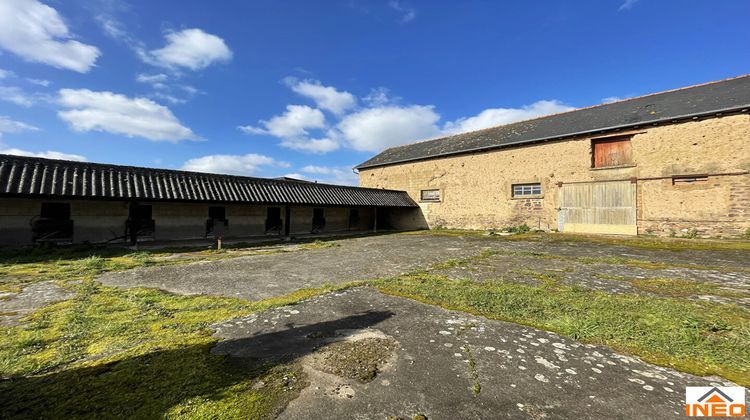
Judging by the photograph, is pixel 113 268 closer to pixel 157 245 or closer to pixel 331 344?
pixel 157 245

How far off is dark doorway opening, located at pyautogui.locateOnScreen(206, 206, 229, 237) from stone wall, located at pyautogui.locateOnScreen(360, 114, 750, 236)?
14179 millimetres

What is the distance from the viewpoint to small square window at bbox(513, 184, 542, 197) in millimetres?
17559

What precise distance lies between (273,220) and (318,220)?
3116mm

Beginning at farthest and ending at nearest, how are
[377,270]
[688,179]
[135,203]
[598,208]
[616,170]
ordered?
1. [598,208]
2. [616,170]
3. [688,179]
4. [135,203]
5. [377,270]

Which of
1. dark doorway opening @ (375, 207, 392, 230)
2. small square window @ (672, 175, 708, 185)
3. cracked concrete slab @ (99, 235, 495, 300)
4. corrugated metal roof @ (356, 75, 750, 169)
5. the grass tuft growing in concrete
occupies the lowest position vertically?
cracked concrete slab @ (99, 235, 495, 300)

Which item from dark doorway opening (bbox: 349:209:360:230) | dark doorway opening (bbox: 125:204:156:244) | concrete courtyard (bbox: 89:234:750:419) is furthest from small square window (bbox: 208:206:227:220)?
dark doorway opening (bbox: 349:209:360:230)

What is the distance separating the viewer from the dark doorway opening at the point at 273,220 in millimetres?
16328

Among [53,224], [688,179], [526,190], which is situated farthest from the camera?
[526,190]

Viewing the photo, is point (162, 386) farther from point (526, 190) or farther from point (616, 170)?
point (526, 190)

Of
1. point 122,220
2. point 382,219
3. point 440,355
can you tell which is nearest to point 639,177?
point 382,219

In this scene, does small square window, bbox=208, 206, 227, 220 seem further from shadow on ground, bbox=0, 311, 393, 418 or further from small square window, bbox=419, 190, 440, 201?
small square window, bbox=419, 190, 440, 201

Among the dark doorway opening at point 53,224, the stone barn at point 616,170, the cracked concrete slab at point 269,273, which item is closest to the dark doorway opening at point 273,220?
the cracked concrete slab at point 269,273

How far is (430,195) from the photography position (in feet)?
75.4

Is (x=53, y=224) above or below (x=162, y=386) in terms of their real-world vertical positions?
above
